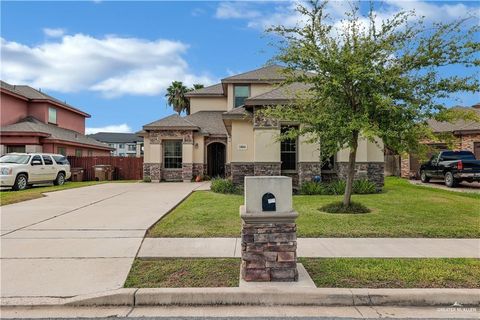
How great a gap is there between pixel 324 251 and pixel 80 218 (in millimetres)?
6444

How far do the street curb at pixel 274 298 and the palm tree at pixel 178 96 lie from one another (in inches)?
1479

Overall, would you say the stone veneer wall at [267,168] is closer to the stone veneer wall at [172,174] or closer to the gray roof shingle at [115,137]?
the stone veneer wall at [172,174]

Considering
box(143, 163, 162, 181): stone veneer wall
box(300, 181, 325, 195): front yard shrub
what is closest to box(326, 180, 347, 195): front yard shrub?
box(300, 181, 325, 195): front yard shrub

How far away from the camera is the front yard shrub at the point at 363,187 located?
1345cm

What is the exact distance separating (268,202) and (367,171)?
11.3 metres

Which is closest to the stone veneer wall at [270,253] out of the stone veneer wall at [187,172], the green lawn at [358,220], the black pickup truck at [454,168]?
the green lawn at [358,220]

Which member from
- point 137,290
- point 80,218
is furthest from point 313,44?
point 80,218

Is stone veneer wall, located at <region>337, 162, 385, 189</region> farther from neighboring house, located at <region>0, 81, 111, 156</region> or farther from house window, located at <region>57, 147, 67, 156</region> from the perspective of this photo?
house window, located at <region>57, 147, 67, 156</region>

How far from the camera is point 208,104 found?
26766 millimetres

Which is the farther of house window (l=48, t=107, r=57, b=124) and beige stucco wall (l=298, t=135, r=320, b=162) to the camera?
house window (l=48, t=107, r=57, b=124)

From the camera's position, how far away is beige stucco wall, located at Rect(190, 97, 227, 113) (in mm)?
26547

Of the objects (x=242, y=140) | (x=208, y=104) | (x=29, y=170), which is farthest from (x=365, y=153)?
(x=29, y=170)

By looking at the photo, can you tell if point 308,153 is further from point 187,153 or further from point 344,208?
point 187,153

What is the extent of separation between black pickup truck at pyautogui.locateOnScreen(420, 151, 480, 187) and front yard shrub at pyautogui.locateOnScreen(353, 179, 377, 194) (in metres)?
4.15
